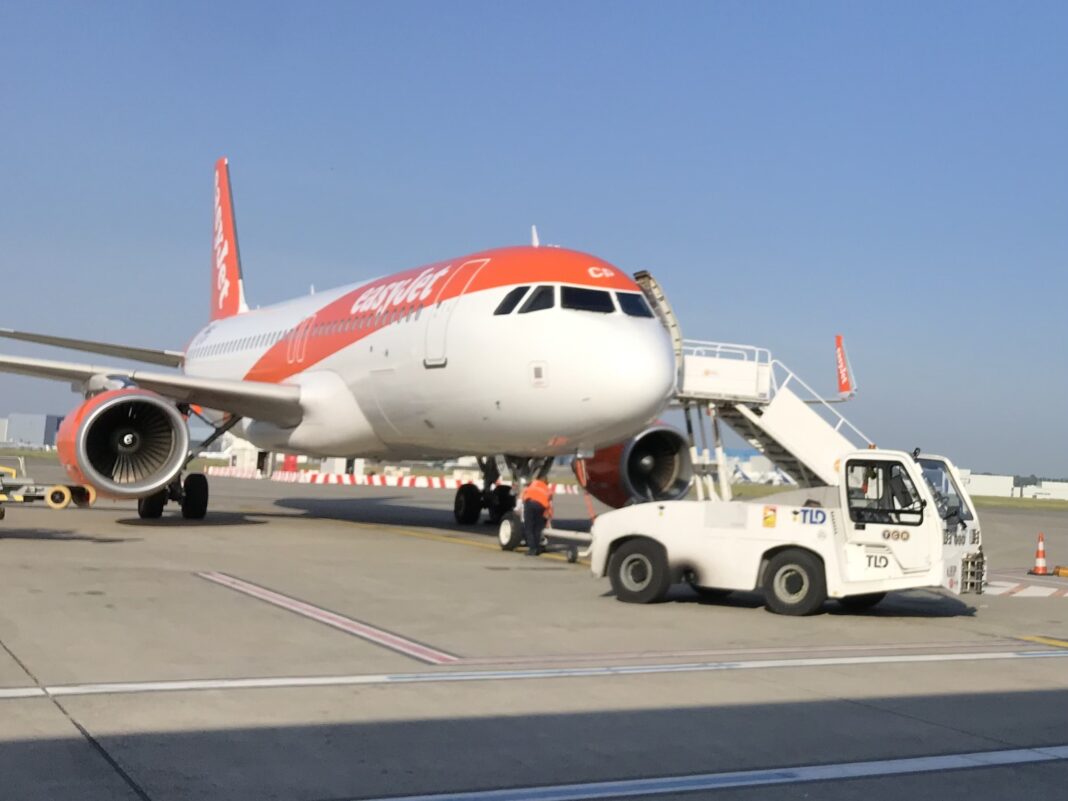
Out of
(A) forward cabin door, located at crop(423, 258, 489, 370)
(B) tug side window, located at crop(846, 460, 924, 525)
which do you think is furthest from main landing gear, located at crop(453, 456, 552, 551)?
(B) tug side window, located at crop(846, 460, 924, 525)

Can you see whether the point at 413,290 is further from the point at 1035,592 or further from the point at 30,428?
the point at 30,428

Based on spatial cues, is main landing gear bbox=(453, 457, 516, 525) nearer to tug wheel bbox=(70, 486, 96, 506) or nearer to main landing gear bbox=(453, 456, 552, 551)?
main landing gear bbox=(453, 456, 552, 551)

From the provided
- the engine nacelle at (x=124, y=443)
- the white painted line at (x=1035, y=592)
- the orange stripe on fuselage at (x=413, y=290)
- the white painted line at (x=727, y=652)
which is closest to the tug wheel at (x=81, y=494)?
the engine nacelle at (x=124, y=443)

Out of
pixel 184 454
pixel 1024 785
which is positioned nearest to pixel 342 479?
pixel 184 454

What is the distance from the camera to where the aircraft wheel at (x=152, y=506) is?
65.1 feet

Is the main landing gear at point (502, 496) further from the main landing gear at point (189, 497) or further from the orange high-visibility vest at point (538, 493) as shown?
the main landing gear at point (189, 497)

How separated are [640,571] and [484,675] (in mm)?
4373

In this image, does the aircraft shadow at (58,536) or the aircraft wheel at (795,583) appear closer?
the aircraft wheel at (795,583)

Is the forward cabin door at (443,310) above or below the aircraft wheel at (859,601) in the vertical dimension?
above

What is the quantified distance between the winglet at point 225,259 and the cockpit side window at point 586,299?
48.1 feet

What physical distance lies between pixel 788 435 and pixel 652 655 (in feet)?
34.1

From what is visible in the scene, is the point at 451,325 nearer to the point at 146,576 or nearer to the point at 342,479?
the point at 146,576

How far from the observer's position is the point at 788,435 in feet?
59.5

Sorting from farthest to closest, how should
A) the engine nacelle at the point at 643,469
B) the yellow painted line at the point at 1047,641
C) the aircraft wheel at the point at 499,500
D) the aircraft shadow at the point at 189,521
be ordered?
1. the aircraft wheel at the point at 499,500
2. the aircraft shadow at the point at 189,521
3. the engine nacelle at the point at 643,469
4. the yellow painted line at the point at 1047,641
